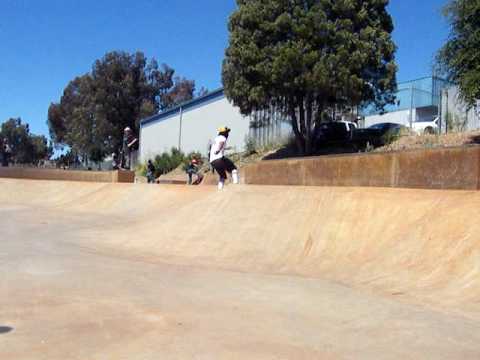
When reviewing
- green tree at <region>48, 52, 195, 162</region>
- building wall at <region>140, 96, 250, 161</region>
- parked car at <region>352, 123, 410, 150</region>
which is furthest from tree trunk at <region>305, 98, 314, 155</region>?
green tree at <region>48, 52, 195, 162</region>

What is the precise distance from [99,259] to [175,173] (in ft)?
78.7

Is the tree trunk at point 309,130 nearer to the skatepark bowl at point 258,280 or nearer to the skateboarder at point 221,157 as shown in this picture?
the skateboarder at point 221,157

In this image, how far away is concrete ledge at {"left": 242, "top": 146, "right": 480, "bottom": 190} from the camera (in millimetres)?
7508

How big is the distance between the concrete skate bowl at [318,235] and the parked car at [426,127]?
43.3ft

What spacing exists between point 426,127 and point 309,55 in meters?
6.59

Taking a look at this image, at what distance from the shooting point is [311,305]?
16.0ft

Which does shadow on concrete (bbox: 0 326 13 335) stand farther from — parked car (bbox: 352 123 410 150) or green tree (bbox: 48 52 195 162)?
green tree (bbox: 48 52 195 162)

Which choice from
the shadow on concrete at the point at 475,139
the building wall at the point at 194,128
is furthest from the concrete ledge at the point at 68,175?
the shadow on concrete at the point at 475,139

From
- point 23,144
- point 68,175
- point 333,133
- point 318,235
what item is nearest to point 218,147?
point 318,235

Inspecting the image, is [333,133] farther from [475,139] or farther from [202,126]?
[202,126]

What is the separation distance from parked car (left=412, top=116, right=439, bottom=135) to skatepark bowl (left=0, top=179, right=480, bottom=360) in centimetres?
1343

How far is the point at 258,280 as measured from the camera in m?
5.97

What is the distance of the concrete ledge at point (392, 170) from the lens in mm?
7508

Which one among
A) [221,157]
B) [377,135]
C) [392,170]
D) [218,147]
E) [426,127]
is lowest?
[392,170]
